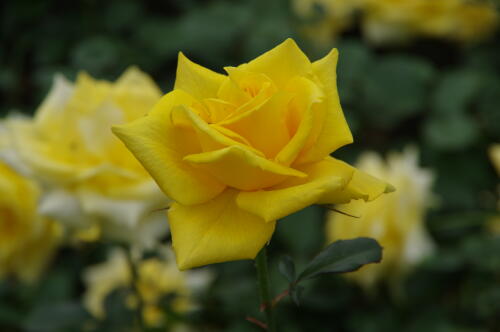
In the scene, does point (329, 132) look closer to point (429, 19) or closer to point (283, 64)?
point (283, 64)

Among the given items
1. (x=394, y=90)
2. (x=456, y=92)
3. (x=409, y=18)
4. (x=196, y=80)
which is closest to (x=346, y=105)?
(x=394, y=90)

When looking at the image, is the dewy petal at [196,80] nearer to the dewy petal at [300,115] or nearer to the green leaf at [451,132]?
the dewy petal at [300,115]

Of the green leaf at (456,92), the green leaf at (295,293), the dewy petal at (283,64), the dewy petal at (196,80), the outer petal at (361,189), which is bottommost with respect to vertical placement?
the green leaf at (456,92)

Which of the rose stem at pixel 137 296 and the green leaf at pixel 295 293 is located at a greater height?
the green leaf at pixel 295 293

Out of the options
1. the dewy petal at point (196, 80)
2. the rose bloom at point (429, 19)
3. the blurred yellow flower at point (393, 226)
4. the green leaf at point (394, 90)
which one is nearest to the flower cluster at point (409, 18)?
the rose bloom at point (429, 19)

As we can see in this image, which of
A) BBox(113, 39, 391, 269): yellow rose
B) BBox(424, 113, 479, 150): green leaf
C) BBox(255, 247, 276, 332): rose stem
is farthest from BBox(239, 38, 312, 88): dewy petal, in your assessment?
BBox(424, 113, 479, 150): green leaf

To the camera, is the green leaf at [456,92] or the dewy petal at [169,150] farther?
the green leaf at [456,92]

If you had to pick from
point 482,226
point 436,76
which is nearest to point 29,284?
point 482,226
